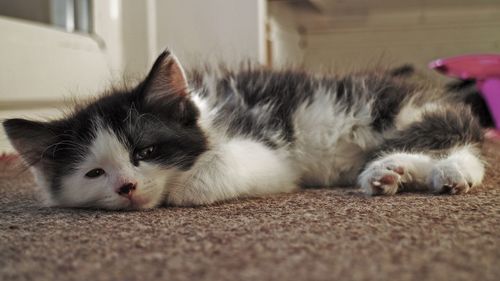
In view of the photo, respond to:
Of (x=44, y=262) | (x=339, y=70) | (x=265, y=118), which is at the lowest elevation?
(x=44, y=262)

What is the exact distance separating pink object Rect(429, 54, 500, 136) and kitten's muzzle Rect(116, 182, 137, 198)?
5.72ft

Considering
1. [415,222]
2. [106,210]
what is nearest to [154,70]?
[106,210]

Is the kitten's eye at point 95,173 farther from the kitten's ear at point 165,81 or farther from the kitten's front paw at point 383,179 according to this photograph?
the kitten's front paw at point 383,179

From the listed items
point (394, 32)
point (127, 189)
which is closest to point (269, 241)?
point (127, 189)

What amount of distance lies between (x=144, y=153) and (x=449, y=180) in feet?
2.31

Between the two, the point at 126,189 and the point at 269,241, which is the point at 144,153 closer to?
the point at 126,189

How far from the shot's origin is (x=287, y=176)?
1501 mm

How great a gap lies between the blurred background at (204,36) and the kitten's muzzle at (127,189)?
562mm

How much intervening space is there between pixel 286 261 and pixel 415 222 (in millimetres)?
323

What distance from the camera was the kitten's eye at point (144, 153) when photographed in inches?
48.6

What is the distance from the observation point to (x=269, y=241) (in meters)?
0.91

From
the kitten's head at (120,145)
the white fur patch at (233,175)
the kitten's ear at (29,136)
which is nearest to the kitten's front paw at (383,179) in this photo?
the white fur patch at (233,175)

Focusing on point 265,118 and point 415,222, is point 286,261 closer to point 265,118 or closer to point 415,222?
point 415,222

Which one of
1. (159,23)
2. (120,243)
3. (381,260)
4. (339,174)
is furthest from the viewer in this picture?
(159,23)
